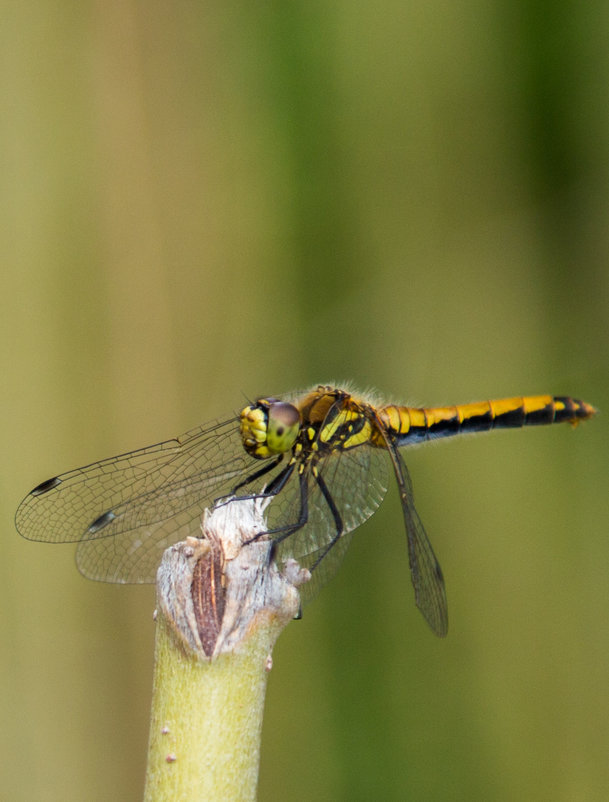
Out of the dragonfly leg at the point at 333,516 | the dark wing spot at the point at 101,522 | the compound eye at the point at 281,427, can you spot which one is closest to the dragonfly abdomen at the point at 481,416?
the dragonfly leg at the point at 333,516

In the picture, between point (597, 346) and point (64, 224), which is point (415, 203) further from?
point (64, 224)

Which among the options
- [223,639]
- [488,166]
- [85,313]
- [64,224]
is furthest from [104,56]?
[223,639]

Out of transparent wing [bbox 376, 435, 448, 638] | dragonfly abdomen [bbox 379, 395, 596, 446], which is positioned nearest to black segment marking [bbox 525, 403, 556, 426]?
dragonfly abdomen [bbox 379, 395, 596, 446]

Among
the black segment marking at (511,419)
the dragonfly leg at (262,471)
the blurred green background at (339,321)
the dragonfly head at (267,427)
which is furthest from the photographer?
the black segment marking at (511,419)

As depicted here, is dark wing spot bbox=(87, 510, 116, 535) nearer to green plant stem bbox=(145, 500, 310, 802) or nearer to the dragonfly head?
the dragonfly head

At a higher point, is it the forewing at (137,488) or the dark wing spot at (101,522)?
the forewing at (137,488)

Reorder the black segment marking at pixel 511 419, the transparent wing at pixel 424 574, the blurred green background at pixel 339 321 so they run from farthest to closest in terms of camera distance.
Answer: the black segment marking at pixel 511 419 < the blurred green background at pixel 339 321 < the transparent wing at pixel 424 574

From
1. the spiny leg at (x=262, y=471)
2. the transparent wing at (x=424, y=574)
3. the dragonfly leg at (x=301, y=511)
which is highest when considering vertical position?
the spiny leg at (x=262, y=471)

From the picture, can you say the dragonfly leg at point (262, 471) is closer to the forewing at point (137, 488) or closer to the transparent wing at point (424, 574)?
the forewing at point (137, 488)
